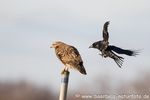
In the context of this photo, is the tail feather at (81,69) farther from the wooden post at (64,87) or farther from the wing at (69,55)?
the wooden post at (64,87)

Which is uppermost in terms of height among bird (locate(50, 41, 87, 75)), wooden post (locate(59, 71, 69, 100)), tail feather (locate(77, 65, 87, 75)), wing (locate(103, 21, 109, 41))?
wing (locate(103, 21, 109, 41))

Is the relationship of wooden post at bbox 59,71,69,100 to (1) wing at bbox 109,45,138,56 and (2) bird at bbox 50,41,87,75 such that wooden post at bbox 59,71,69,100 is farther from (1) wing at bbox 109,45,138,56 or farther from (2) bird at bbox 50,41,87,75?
(1) wing at bbox 109,45,138,56

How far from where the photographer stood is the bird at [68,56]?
24.9 ft

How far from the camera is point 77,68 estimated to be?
7605 mm

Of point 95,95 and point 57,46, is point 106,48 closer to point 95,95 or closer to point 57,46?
point 57,46

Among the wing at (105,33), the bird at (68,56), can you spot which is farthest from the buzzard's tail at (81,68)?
the wing at (105,33)

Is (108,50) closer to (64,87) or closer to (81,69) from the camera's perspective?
(81,69)

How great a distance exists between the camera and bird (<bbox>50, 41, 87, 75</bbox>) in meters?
7.59

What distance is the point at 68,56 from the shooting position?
25.9ft

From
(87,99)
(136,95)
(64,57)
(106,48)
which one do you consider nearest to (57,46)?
(64,57)

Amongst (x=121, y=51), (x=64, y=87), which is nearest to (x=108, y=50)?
(x=121, y=51)

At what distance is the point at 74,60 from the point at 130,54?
69 cm

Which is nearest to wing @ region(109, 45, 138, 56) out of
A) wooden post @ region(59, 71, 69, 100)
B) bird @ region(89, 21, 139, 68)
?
bird @ region(89, 21, 139, 68)

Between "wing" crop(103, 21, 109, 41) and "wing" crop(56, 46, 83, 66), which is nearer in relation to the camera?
"wing" crop(56, 46, 83, 66)
